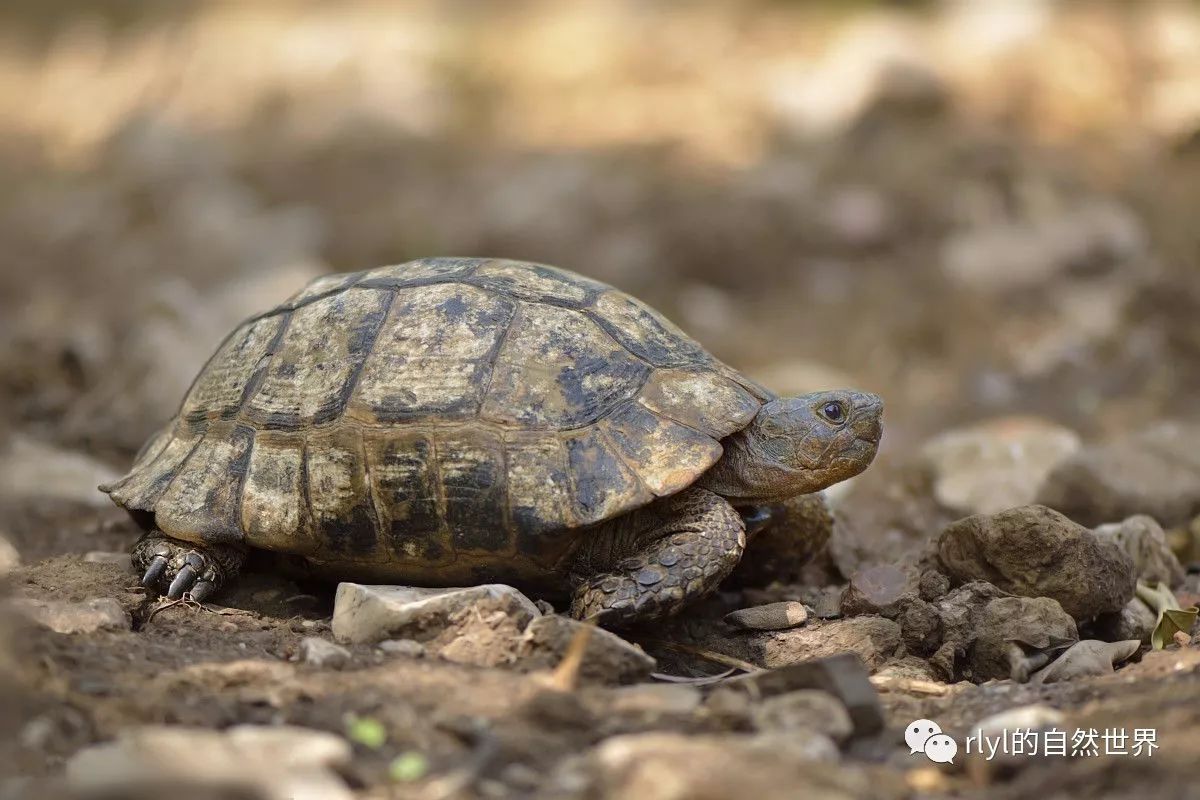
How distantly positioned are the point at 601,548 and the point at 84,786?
6.73 ft

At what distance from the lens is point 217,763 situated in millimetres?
2645

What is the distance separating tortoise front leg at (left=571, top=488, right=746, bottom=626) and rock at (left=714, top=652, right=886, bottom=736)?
1.97 feet

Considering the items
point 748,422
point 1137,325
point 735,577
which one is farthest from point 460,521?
point 1137,325

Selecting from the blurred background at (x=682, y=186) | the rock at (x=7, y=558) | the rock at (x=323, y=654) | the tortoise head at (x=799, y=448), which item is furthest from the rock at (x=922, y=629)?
the blurred background at (x=682, y=186)

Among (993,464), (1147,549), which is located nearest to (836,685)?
(1147,549)

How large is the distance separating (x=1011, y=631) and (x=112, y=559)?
3611 millimetres

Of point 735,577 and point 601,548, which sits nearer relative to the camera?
point 601,548

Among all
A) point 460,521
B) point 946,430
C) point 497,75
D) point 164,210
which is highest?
point 497,75

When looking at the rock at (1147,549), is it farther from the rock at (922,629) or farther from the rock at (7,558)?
the rock at (7,558)

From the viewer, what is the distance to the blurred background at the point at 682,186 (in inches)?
356

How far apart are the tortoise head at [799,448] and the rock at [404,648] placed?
132 centimetres

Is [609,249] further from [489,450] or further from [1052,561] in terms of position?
[1052,561]

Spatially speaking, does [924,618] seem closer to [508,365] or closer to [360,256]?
[508,365]

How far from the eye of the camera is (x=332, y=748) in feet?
9.23
